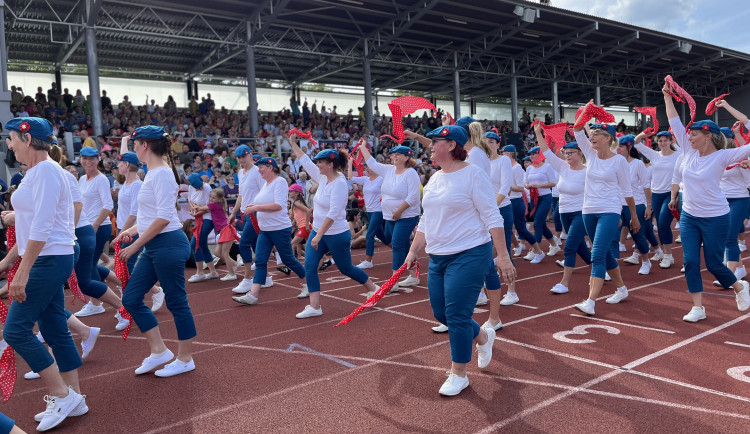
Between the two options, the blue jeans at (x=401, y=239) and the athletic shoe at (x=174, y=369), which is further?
the blue jeans at (x=401, y=239)

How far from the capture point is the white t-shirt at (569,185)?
22.1ft

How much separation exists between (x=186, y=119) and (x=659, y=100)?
128 feet

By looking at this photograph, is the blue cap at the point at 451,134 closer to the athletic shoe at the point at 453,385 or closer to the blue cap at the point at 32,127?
the athletic shoe at the point at 453,385

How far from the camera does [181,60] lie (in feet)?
83.1

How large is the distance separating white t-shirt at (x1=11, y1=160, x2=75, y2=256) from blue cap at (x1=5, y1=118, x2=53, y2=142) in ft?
0.79

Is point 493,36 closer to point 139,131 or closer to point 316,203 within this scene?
point 316,203

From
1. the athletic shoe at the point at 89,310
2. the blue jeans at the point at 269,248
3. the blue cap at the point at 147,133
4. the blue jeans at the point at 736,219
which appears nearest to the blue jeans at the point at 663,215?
the blue jeans at the point at 736,219

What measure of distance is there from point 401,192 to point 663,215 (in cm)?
392

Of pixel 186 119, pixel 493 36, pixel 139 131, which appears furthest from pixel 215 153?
pixel 493 36

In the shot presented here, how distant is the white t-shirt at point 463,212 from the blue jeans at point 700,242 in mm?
2705

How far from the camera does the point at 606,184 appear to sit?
18.9 ft

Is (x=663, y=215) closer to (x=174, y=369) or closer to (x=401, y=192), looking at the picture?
(x=401, y=192)

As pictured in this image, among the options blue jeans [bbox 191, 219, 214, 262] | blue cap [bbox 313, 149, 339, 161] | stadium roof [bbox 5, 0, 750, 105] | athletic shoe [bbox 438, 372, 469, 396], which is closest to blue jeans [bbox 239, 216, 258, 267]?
blue jeans [bbox 191, 219, 214, 262]

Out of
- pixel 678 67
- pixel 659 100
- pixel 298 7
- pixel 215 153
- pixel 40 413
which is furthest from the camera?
pixel 659 100
